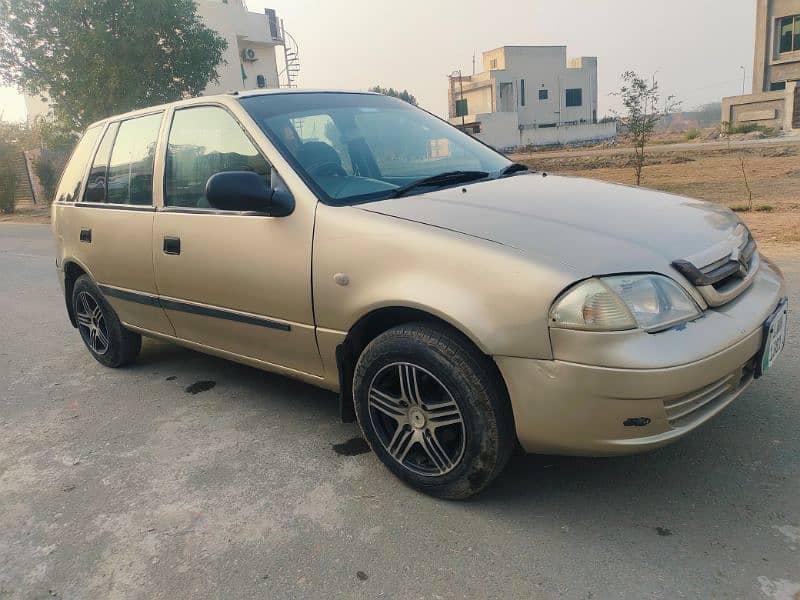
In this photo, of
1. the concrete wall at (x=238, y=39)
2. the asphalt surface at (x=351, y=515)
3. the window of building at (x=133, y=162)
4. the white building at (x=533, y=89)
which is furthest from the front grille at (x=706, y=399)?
the white building at (x=533, y=89)

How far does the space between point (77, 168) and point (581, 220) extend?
3776mm

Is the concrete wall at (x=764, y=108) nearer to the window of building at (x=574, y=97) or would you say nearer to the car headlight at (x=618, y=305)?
Result: the window of building at (x=574, y=97)

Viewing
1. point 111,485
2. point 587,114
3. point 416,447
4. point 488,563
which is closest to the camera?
point 488,563

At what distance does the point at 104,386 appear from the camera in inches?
171

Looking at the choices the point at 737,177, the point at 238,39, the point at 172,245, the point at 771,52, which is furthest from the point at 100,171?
the point at 771,52

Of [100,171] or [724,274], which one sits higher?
[100,171]

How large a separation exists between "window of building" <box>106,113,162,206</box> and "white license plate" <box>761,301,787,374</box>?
3.23 m

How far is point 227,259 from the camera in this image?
3.22m

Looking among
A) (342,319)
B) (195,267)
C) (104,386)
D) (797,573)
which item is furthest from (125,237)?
(797,573)

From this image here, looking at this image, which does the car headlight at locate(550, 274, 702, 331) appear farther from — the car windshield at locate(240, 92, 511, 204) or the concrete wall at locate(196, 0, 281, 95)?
the concrete wall at locate(196, 0, 281, 95)

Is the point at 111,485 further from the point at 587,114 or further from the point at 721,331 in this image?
the point at 587,114

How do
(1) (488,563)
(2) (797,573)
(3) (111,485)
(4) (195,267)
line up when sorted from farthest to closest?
(4) (195,267) → (3) (111,485) → (1) (488,563) → (2) (797,573)

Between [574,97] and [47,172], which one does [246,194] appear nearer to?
[47,172]

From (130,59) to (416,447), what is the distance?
16724 millimetres
